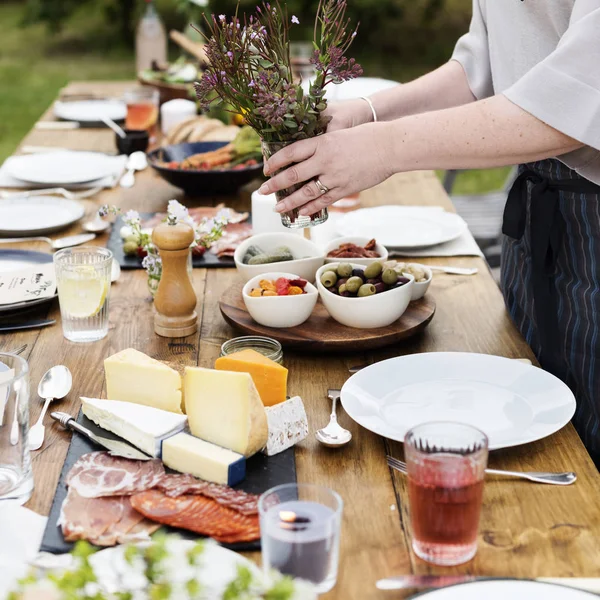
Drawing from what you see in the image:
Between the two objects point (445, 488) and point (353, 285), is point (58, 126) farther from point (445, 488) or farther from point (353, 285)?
point (445, 488)

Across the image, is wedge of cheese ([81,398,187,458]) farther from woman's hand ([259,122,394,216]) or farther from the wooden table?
woman's hand ([259,122,394,216])

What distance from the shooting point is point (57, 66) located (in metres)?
10.2

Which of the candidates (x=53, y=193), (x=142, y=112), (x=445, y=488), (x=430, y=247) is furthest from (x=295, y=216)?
(x=142, y=112)

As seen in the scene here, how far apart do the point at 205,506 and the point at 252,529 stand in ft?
0.23

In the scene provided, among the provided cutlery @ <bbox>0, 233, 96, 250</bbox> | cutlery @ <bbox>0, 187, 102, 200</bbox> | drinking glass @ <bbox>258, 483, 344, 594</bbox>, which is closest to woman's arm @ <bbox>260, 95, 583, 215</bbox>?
drinking glass @ <bbox>258, 483, 344, 594</bbox>

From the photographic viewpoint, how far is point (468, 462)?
1018 millimetres

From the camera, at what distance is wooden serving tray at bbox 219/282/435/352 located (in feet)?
5.31

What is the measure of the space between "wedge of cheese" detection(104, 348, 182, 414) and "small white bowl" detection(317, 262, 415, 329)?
1.40 feet

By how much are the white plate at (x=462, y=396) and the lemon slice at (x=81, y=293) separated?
0.55m

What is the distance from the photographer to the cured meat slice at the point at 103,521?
1.09 m

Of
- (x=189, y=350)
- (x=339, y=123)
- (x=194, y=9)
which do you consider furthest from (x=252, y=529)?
(x=194, y=9)

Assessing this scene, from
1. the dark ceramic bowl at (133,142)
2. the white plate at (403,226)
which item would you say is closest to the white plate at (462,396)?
the white plate at (403,226)

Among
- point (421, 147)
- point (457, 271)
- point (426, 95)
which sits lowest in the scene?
point (457, 271)

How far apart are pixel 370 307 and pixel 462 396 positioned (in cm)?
28
